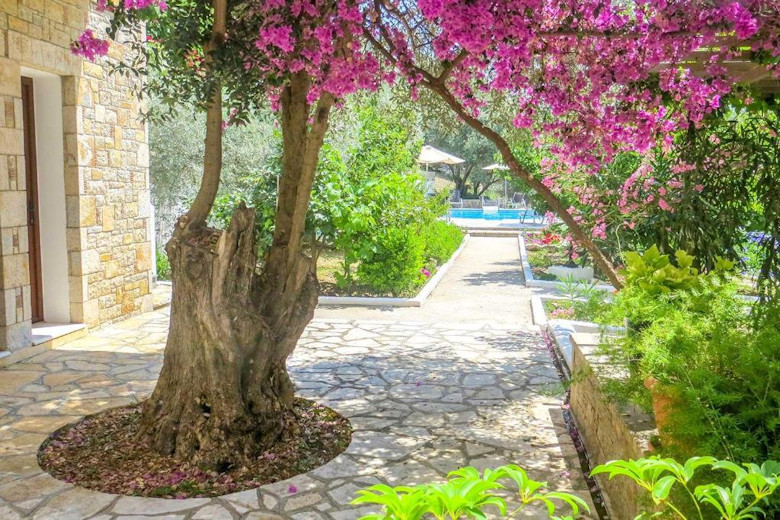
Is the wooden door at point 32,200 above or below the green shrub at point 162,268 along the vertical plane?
above

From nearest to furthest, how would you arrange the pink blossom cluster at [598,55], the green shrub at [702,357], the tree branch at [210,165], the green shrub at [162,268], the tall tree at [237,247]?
the green shrub at [702,357]
the pink blossom cluster at [598,55]
the tall tree at [237,247]
the tree branch at [210,165]
the green shrub at [162,268]

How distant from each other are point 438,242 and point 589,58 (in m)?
10.3

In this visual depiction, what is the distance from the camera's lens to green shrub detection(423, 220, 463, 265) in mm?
14711

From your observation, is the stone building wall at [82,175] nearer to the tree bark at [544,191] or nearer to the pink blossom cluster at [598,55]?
the tree bark at [544,191]

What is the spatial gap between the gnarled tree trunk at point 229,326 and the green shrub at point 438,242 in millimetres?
8910


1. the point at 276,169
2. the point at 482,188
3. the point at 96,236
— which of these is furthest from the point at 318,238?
the point at 482,188

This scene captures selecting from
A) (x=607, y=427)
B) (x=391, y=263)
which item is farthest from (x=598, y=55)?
(x=391, y=263)

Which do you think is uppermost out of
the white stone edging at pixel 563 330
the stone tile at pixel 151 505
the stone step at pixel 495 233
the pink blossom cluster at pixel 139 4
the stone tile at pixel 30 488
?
the pink blossom cluster at pixel 139 4

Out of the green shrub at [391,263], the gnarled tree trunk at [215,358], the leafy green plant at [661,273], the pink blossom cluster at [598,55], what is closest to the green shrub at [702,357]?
the leafy green plant at [661,273]

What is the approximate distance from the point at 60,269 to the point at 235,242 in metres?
4.40

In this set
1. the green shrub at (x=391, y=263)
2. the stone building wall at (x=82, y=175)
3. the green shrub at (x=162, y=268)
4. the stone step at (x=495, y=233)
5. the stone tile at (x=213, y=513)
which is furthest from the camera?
the stone step at (x=495, y=233)

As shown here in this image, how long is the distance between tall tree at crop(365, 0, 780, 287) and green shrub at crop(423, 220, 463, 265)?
26.8 feet

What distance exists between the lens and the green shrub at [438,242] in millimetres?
14711

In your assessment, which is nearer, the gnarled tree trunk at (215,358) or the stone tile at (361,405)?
the stone tile at (361,405)
